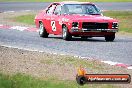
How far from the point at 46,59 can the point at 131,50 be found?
153 inches

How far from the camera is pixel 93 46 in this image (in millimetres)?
19438

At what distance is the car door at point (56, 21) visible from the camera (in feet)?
74.7

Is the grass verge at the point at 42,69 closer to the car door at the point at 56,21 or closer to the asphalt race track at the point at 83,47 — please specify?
the asphalt race track at the point at 83,47

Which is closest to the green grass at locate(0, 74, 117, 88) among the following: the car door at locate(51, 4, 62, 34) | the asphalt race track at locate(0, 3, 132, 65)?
the asphalt race track at locate(0, 3, 132, 65)

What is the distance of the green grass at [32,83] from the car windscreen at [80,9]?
1180 cm

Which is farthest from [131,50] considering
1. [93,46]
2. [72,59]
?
[72,59]

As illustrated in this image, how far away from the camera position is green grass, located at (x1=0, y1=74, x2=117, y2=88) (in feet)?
33.2

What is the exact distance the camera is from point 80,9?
23000 mm

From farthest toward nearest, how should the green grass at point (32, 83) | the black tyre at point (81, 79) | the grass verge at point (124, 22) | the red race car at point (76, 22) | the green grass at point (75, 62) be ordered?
the grass verge at point (124, 22)
the red race car at point (76, 22)
the green grass at point (75, 62)
the green grass at point (32, 83)
the black tyre at point (81, 79)

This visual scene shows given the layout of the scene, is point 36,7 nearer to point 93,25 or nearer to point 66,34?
point 66,34

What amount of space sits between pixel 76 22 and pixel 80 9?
4.39ft

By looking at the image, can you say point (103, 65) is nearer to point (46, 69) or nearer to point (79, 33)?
point (46, 69)

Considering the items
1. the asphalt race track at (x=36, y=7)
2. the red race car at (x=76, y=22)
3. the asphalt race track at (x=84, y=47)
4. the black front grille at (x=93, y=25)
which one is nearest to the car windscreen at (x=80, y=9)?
the red race car at (x=76, y=22)

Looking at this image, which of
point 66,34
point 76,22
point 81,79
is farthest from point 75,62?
point 66,34
